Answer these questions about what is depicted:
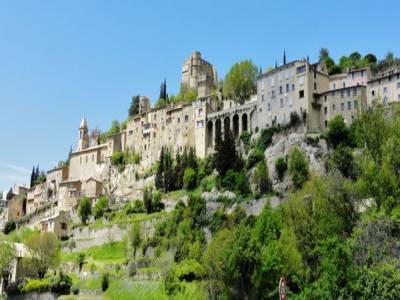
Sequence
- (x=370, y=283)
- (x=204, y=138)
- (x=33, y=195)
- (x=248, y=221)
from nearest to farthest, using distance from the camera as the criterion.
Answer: (x=370, y=283) < (x=248, y=221) < (x=204, y=138) < (x=33, y=195)

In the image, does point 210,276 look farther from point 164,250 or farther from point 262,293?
point 164,250

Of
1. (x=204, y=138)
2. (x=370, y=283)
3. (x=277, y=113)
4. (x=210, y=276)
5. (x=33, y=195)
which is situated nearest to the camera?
(x=370, y=283)

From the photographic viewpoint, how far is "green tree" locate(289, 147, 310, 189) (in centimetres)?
6384

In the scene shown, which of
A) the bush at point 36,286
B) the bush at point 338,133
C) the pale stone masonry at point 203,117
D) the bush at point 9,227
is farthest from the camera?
the bush at point 9,227

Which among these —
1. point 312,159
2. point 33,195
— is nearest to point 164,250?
point 312,159

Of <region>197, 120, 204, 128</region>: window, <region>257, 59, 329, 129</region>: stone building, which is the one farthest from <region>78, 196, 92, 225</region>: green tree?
<region>257, 59, 329, 129</region>: stone building

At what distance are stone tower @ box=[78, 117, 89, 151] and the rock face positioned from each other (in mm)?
56327

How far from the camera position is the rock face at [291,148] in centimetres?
6706

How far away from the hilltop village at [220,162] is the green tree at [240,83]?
47 centimetres

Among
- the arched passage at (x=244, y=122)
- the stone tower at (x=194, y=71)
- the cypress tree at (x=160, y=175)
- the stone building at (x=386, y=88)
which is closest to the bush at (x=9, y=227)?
the cypress tree at (x=160, y=175)

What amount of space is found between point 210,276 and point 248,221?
13342mm

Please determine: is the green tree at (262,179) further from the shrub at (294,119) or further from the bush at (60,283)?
the bush at (60,283)

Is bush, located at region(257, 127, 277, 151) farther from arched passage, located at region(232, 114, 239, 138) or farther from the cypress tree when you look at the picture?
the cypress tree

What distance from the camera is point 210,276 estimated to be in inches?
1780
